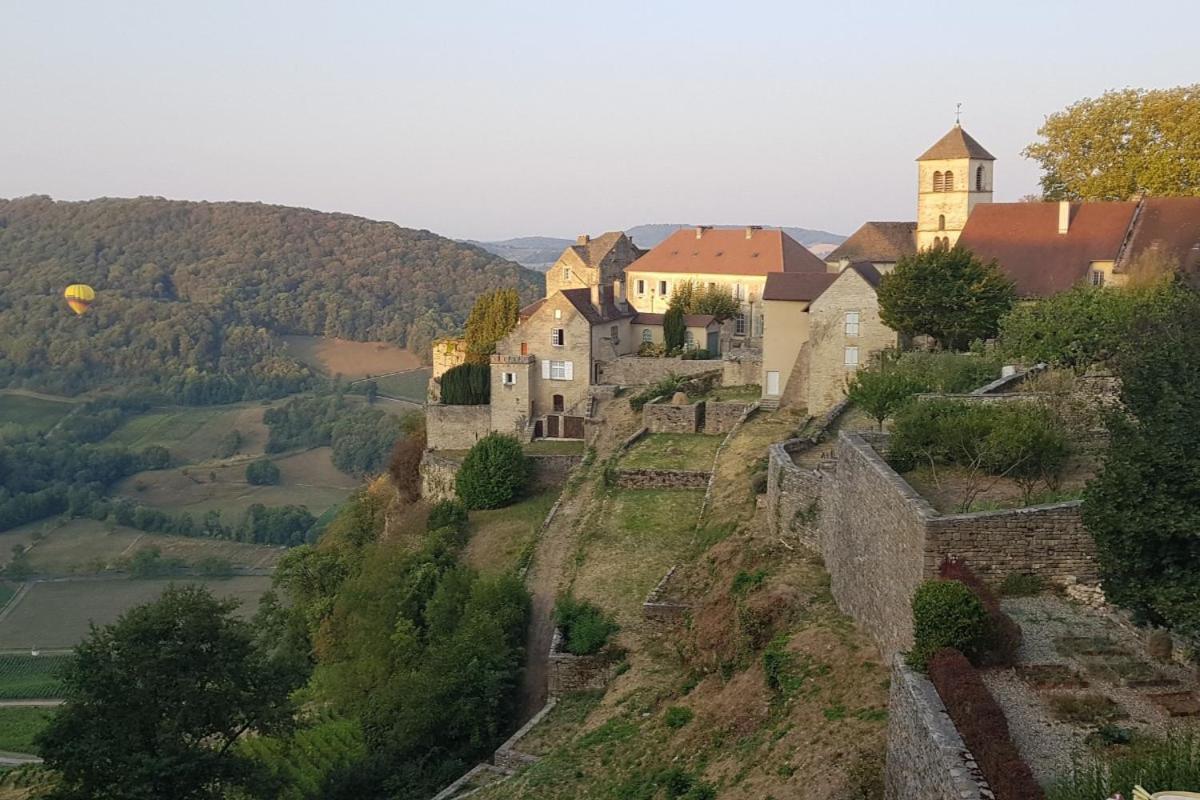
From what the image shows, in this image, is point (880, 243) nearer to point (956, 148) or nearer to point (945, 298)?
point (956, 148)

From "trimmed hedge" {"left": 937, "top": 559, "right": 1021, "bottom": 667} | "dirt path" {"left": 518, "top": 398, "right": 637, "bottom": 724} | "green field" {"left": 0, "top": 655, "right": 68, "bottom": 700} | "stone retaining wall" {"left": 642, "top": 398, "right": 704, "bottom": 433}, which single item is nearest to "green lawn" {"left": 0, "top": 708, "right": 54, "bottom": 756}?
"green field" {"left": 0, "top": 655, "right": 68, "bottom": 700}

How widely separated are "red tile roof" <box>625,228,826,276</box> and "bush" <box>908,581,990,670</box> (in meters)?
50.9

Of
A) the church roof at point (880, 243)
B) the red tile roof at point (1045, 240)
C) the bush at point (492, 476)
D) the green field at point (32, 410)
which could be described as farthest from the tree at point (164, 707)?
the green field at point (32, 410)

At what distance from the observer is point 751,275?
6075cm

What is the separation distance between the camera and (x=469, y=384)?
41.3 meters

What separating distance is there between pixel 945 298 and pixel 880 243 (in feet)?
55.6

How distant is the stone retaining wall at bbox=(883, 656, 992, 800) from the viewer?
7.71 metres

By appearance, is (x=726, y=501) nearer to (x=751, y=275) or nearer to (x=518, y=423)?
(x=518, y=423)

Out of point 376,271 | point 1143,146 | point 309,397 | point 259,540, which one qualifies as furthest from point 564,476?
point 376,271

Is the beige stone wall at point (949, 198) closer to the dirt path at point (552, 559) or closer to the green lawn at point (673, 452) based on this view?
the dirt path at point (552, 559)

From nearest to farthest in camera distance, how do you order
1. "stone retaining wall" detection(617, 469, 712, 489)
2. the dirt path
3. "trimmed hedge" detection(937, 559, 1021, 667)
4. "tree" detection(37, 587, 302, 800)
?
"trimmed hedge" detection(937, 559, 1021, 667) → "tree" detection(37, 587, 302, 800) → the dirt path → "stone retaining wall" detection(617, 469, 712, 489)

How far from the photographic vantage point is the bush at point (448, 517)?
106 ft

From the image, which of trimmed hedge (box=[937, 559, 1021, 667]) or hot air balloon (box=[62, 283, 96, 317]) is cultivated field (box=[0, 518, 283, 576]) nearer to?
hot air balloon (box=[62, 283, 96, 317])

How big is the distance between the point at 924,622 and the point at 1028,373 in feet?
46.3
